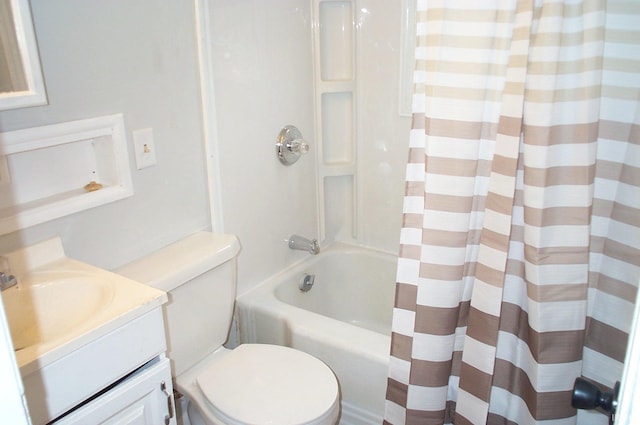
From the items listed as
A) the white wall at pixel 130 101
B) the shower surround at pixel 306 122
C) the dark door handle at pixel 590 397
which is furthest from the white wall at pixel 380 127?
the dark door handle at pixel 590 397

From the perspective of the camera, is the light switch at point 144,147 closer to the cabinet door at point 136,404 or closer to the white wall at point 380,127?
the cabinet door at point 136,404

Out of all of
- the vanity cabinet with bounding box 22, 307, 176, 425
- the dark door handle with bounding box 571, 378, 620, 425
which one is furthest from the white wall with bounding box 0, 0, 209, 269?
the dark door handle with bounding box 571, 378, 620, 425

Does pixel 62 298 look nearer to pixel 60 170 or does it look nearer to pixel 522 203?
pixel 60 170

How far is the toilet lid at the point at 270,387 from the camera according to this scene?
1379mm

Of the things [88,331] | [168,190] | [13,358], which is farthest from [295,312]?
[13,358]

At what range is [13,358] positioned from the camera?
47cm

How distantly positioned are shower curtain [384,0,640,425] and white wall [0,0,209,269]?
74 centimetres

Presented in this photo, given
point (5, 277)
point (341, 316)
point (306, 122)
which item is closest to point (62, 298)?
point (5, 277)

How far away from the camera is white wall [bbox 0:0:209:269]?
4.21 feet

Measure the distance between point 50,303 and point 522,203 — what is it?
1.14m

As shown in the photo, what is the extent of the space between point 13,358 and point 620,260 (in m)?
1.20

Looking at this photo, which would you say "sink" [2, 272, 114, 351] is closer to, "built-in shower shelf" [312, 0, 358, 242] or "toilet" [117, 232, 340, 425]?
"toilet" [117, 232, 340, 425]

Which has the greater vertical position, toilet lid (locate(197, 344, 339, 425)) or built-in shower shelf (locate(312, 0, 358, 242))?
built-in shower shelf (locate(312, 0, 358, 242))

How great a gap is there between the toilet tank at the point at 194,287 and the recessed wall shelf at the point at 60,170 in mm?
230
